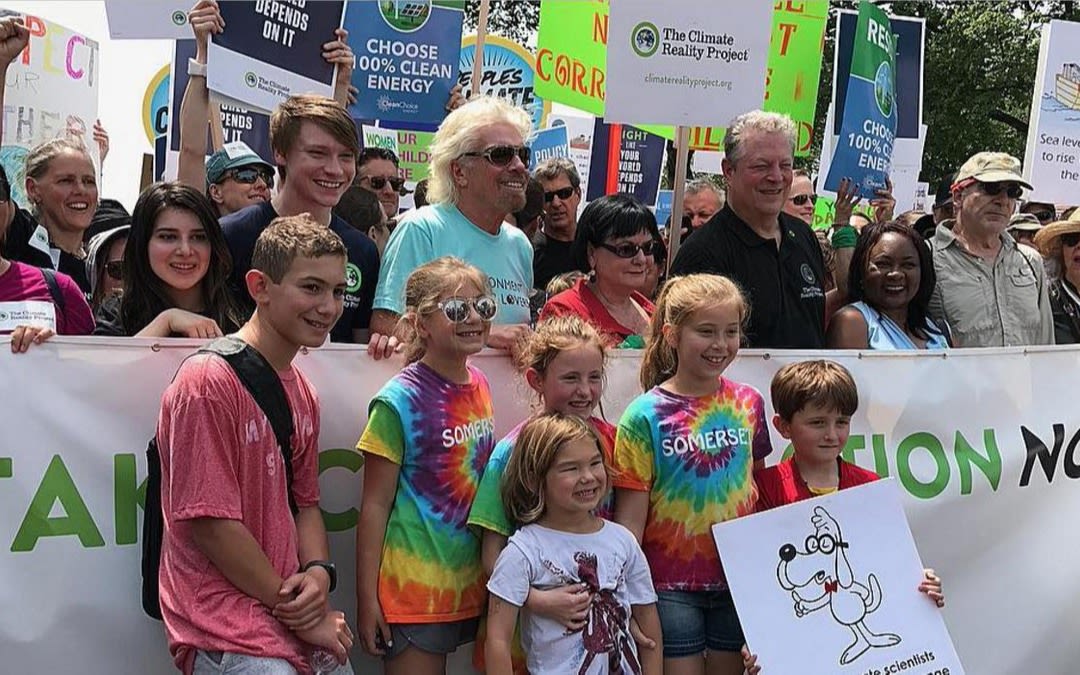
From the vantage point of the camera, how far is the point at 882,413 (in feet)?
14.5

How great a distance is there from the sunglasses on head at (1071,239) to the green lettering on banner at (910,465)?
2.01 metres

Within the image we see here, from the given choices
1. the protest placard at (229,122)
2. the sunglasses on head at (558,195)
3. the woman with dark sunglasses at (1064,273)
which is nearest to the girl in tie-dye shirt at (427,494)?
the sunglasses on head at (558,195)

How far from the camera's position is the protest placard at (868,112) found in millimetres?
7176

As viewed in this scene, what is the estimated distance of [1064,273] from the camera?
5.87 metres

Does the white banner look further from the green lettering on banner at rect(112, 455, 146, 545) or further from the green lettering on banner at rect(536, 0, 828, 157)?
the green lettering on banner at rect(536, 0, 828, 157)

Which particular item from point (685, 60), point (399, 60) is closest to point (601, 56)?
point (399, 60)

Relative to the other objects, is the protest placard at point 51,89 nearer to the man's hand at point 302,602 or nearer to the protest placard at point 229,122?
the protest placard at point 229,122

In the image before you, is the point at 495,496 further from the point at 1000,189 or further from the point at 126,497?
the point at 1000,189

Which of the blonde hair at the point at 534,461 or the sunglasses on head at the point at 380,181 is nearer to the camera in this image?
the blonde hair at the point at 534,461

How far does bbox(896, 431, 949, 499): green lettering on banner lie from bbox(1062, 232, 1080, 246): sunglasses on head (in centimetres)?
201

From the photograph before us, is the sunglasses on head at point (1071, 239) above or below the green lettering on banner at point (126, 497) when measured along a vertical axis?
above

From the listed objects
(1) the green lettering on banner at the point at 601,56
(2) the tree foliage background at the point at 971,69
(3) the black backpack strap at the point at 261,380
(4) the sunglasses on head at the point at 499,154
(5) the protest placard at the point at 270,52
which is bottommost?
(3) the black backpack strap at the point at 261,380

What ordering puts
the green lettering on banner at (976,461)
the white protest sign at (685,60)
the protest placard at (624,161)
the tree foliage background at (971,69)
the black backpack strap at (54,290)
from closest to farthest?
the black backpack strap at (54,290), the green lettering on banner at (976,461), the white protest sign at (685,60), the protest placard at (624,161), the tree foliage background at (971,69)

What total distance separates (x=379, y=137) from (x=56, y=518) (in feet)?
20.7
